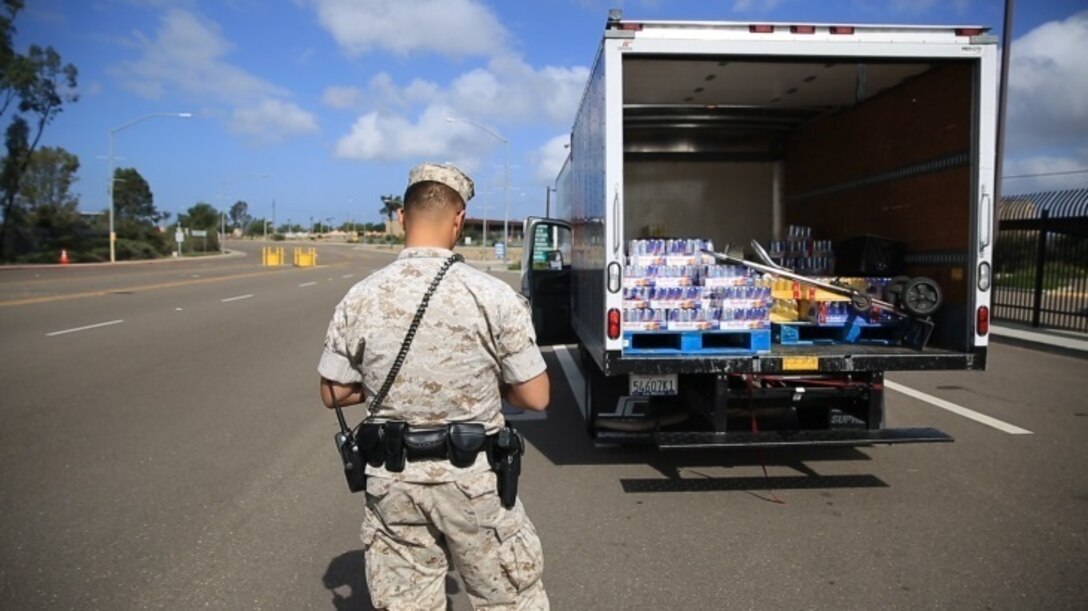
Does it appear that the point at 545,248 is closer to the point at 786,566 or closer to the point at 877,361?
the point at 877,361

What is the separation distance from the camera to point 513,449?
258cm

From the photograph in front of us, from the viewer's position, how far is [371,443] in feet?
8.26

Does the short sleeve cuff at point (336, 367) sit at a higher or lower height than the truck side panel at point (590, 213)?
lower

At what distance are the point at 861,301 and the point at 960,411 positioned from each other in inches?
123

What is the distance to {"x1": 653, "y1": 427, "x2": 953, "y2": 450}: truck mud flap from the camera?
5.22m

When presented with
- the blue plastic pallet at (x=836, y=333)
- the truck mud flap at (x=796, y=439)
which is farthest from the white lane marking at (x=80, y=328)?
the blue plastic pallet at (x=836, y=333)

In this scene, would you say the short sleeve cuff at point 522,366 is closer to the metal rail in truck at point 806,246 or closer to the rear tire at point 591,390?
the metal rail in truck at point 806,246

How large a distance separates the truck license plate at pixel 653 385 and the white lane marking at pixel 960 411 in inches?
143

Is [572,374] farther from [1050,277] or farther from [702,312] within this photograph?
[1050,277]

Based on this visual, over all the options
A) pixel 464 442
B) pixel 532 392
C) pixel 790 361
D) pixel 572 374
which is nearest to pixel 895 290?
pixel 790 361

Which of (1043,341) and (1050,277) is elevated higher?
(1050,277)

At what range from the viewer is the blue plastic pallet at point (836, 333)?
6.02 meters

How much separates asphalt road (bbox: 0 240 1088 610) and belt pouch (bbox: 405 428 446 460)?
159cm

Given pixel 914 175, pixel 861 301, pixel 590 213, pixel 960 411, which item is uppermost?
pixel 914 175
